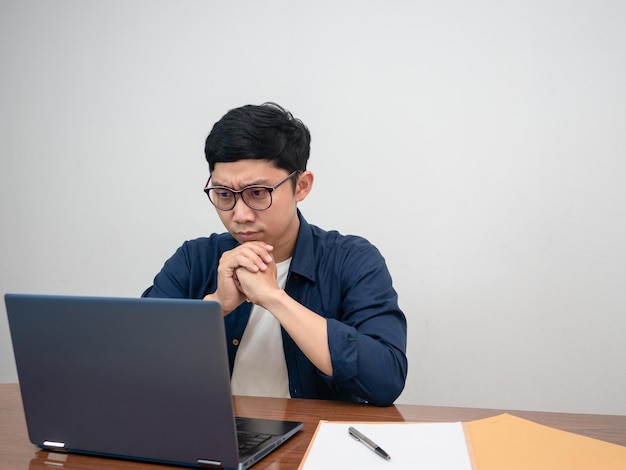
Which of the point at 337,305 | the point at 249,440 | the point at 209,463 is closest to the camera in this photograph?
the point at 209,463

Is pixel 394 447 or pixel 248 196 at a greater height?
pixel 248 196

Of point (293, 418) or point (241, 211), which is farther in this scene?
point (241, 211)

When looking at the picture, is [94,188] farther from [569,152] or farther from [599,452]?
[599,452]

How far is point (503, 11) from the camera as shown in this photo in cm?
215

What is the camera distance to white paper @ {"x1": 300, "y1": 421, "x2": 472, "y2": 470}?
92 centimetres

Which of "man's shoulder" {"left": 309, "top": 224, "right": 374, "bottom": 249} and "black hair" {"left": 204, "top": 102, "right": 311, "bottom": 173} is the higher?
"black hair" {"left": 204, "top": 102, "right": 311, "bottom": 173}

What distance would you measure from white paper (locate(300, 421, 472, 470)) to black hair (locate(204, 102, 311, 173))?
67cm

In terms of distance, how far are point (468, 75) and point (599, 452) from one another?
5.01 feet

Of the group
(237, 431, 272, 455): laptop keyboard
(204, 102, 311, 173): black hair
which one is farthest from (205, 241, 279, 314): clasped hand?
(237, 431, 272, 455): laptop keyboard

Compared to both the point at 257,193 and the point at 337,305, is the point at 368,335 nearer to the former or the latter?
the point at 337,305

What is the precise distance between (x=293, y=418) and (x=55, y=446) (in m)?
0.41

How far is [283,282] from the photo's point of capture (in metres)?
1.68

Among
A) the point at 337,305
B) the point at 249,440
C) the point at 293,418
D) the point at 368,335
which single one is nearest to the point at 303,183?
the point at 337,305

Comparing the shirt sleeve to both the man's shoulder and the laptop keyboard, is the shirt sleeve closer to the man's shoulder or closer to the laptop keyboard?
the man's shoulder
